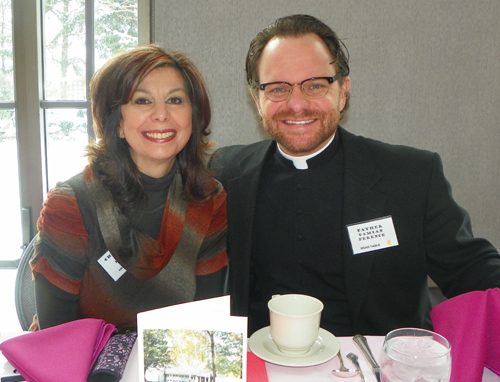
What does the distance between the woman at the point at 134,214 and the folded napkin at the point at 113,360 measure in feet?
1.76

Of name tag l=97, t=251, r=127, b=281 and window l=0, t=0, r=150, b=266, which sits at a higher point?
window l=0, t=0, r=150, b=266

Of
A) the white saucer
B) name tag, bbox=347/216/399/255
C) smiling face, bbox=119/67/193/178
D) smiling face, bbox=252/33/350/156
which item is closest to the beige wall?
smiling face, bbox=252/33/350/156

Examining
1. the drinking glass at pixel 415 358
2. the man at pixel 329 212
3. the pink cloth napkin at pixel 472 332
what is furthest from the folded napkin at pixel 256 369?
the man at pixel 329 212

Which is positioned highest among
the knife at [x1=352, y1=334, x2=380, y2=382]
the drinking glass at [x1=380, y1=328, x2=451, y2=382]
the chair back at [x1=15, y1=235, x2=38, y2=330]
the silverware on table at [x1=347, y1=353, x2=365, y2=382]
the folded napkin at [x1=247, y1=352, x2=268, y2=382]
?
the drinking glass at [x1=380, y1=328, x2=451, y2=382]

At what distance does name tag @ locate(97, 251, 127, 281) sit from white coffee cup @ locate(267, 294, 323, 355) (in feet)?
2.47

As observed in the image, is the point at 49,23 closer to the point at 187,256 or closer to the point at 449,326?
the point at 187,256

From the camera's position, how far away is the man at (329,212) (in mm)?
1583

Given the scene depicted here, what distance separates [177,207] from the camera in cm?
167

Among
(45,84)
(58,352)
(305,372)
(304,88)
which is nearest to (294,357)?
(305,372)

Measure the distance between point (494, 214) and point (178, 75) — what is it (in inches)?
102

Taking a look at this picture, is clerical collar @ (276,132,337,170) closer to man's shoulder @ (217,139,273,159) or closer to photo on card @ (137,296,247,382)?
man's shoulder @ (217,139,273,159)

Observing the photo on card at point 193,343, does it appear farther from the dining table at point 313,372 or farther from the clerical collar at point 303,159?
the clerical collar at point 303,159

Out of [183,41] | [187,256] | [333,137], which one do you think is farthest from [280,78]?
[183,41]

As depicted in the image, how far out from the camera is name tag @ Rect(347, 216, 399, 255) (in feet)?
5.12
